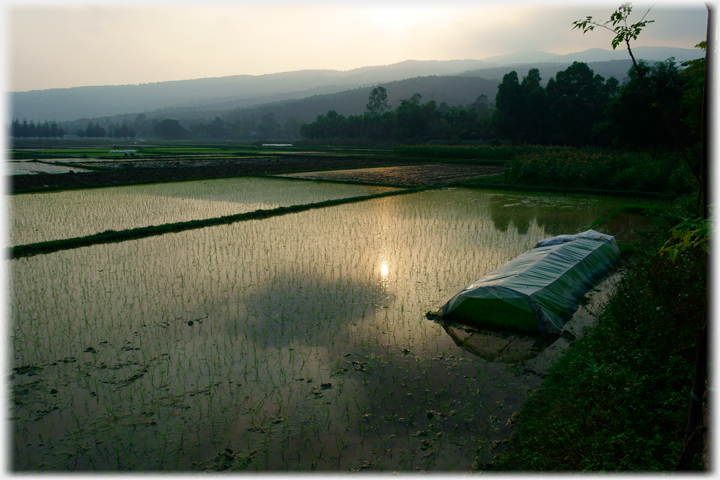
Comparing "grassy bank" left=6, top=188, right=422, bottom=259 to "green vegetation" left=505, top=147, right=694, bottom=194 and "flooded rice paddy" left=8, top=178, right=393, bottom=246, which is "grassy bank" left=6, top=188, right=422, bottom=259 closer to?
"flooded rice paddy" left=8, top=178, right=393, bottom=246

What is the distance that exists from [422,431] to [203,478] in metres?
1.92

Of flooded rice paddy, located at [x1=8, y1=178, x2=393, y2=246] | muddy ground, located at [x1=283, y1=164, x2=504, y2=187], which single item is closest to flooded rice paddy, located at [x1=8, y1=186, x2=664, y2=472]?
flooded rice paddy, located at [x1=8, y1=178, x2=393, y2=246]

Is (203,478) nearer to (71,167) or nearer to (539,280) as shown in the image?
(539,280)

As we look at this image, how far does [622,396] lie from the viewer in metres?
3.64

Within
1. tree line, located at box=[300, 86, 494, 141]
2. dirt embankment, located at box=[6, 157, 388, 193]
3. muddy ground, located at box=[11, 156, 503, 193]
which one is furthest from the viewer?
tree line, located at box=[300, 86, 494, 141]

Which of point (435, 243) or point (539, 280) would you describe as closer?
point (539, 280)

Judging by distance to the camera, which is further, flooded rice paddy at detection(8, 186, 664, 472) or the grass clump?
flooded rice paddy at detection(8, 186, 664, 472)

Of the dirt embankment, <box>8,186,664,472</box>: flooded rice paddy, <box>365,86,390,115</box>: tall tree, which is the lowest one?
<box>8,186,664,472</box>: flooded rice paddy

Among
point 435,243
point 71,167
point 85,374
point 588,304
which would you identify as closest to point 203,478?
point 85,374

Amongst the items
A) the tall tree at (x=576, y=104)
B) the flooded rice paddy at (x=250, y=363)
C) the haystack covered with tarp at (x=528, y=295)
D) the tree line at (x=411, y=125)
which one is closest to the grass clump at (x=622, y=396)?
the flooded rice paddy at (x=250, y=363)

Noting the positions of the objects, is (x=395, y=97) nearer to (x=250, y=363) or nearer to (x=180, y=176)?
(x=180, y=176)

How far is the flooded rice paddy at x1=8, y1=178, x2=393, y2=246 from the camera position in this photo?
12047 mm

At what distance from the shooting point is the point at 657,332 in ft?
14.9

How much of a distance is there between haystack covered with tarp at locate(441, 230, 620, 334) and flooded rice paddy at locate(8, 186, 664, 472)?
659mm
